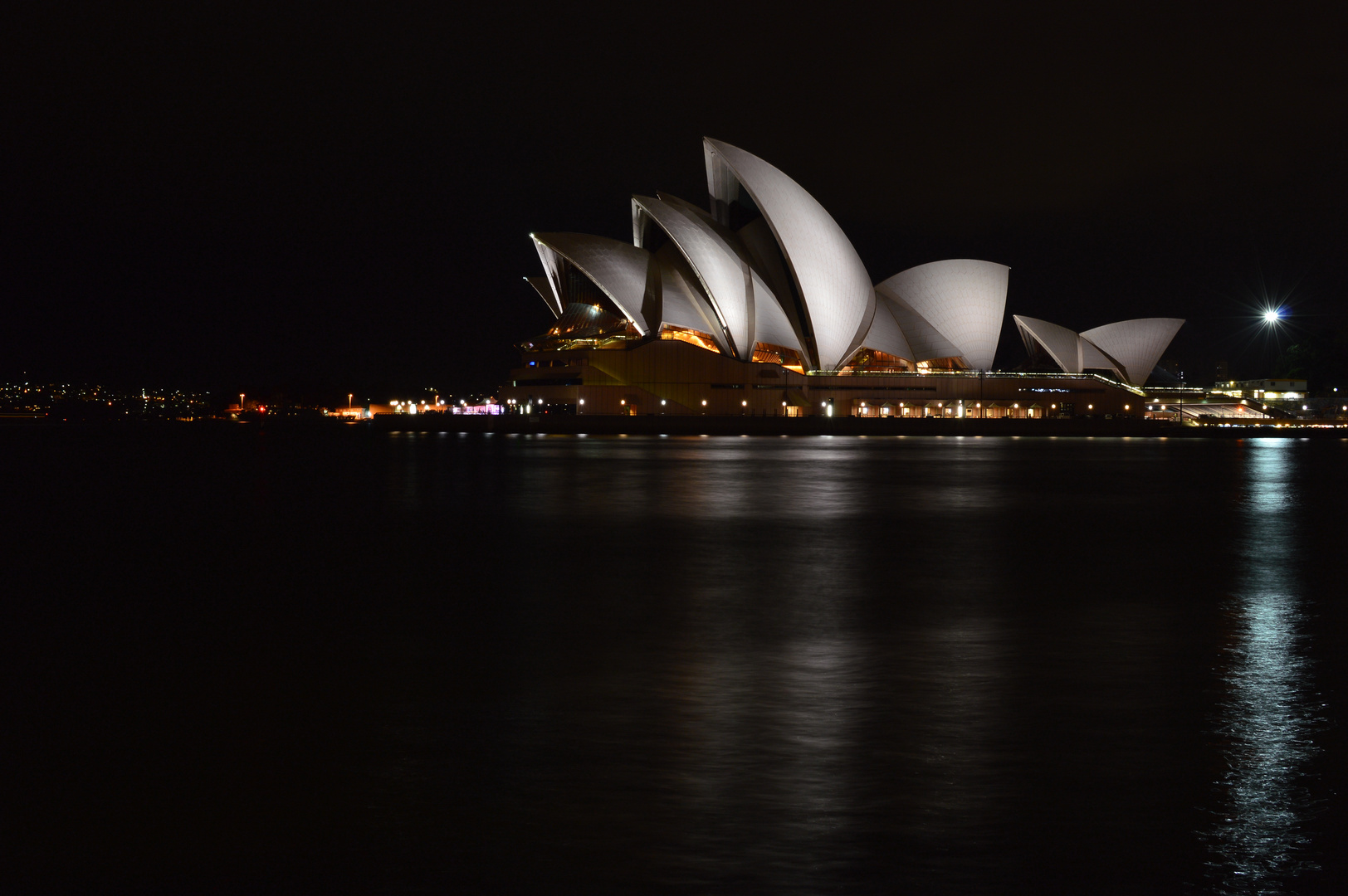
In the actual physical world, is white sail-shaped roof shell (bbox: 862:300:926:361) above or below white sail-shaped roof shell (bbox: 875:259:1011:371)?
below

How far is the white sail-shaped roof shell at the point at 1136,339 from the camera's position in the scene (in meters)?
77.8

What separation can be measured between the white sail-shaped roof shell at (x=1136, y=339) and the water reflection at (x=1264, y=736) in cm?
7067

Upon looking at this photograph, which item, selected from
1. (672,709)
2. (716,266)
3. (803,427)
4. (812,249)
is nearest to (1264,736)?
(672,709)

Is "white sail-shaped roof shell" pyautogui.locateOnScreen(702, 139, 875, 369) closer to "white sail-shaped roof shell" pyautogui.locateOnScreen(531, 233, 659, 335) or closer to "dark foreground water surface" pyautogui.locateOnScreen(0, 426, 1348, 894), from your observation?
"white sail-shaped roof shell" pyautogui.locateOnScreen(531, 233, 659, 335)

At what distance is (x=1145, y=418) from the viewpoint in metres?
71.9

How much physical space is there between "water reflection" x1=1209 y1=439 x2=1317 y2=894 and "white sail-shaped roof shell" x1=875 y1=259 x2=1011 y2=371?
59.0 metres

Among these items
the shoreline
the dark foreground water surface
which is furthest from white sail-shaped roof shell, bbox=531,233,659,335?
the dark foreground water surface

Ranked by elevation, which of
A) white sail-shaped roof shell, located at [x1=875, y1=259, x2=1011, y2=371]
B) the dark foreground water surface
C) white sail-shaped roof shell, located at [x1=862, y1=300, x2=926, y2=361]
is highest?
white sail-shaped roof shell, located at [x1=875, y1=259, x2=1011, y2=371]

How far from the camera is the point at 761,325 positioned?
206 feet

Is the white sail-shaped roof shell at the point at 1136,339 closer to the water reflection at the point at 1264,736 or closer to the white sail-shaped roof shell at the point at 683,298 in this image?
the white sail-shaped roof shell at the point at 683,298

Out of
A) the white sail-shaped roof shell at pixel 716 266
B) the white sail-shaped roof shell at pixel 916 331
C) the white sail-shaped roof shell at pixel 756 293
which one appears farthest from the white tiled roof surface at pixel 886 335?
the white sail-shaped roof shell at pixel 716 266

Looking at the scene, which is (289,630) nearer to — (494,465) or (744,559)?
(744,559)

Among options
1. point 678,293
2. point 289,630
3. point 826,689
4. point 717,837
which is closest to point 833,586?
point 826,689

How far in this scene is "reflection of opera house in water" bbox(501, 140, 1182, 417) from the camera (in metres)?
59.8
